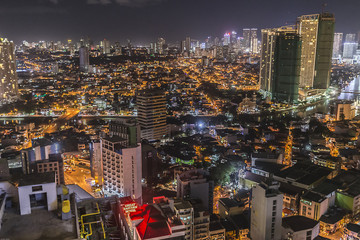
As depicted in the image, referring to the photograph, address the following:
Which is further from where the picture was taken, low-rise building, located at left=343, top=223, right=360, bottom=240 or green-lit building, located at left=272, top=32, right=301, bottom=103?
green-lit building, located at left=272, top=32, right=301, bottom=103

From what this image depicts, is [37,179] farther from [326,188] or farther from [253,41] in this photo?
[253,41]

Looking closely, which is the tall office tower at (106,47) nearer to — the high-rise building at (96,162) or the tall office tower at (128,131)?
the high-rise building at (96,162)

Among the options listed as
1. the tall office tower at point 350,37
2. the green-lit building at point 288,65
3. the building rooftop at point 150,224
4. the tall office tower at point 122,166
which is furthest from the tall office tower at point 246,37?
the building rooftop at point 150,224

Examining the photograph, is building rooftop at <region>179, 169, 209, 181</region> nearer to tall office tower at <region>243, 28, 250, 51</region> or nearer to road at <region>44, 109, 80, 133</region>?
road at <region>44, 109, 80, 133</region>

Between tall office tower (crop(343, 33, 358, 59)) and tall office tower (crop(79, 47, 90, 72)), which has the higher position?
tall office tower (crop(343, 33, 358, 59))

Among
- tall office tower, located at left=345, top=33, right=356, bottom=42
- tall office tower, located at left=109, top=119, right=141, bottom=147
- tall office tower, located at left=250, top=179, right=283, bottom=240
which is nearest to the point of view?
tall office tower, located at left=250, top=179, right=283, bottom=240

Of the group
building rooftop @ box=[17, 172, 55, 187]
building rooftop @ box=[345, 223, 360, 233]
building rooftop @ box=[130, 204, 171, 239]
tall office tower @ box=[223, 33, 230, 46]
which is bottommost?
building rooftop @ box=[345, 223, 360, 233]

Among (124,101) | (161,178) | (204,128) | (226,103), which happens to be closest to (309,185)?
(161,178)

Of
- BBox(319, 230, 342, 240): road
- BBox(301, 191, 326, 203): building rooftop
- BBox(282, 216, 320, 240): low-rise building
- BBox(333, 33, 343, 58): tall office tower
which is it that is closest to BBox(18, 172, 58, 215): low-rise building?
BBox(282, 216, 320, 240): low-rise building

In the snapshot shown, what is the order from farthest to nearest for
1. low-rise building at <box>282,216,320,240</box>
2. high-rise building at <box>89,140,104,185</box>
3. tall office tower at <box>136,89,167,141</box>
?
tall office tower at <box>136,89,167,141</box> < high-rise building at <box>89,140,104,185</box> < low-rise building at <box>282,216,320,240</box>
